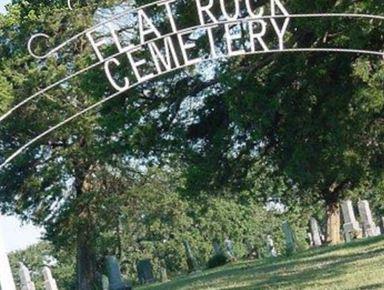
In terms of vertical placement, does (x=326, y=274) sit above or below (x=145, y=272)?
below

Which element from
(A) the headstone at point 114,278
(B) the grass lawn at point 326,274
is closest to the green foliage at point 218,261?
(A) the headstone at point 114,278

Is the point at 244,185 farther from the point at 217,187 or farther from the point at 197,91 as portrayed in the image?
the point at 197,91

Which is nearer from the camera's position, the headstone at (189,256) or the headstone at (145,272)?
the headstone at (145,272)

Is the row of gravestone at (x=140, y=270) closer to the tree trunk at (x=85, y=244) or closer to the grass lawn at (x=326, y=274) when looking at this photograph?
the tree trunk at (x=85, y=244)

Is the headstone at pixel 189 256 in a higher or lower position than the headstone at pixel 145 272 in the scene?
higher

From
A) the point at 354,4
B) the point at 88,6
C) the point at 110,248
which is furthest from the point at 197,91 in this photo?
the point at 110,248

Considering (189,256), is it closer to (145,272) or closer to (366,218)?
(145,272)

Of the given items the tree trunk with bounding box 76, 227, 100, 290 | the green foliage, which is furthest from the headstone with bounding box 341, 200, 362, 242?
the tree trunk with bounding box 76, 227, 100, 290

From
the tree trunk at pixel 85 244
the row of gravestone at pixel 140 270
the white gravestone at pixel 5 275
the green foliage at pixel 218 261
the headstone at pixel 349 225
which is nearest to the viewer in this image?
the white gravestone at pixel 5 275

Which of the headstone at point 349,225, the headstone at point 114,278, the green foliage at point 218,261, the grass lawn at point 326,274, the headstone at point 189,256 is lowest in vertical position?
the grass lawn at point 326,274

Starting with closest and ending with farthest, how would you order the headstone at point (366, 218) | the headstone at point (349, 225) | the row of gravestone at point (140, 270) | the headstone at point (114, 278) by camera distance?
the headstone at point (114, 278)
the row of gravestone at point (140, 270)
the headstone at point (349, 225)
the headstone at point (366, 218)

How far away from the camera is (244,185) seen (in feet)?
61.6

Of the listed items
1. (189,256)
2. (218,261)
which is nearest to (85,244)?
(218,261)

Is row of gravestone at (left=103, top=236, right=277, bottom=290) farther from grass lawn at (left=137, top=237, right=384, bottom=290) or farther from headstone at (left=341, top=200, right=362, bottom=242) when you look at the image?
headstone at (left=341, top=200, right=362, bottom=242)
